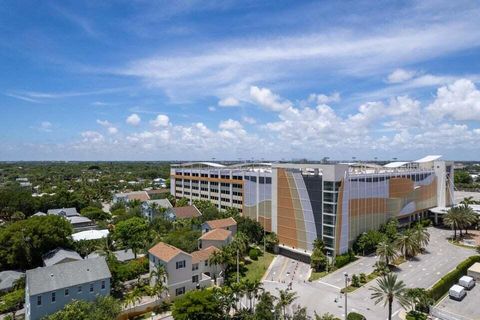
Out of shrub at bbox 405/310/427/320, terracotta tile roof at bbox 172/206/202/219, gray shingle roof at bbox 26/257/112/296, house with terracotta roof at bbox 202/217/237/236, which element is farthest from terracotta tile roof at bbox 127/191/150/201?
shrub at bbox 405/310/427/320

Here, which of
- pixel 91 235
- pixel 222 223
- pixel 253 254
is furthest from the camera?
pixel 222 223

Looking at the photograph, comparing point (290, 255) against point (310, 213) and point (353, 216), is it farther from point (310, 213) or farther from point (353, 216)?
point (353, 216)

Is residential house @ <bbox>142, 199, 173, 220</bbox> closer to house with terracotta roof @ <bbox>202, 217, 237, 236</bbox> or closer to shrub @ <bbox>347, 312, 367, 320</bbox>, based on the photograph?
house with terracotta roof @ <bbox>202, 217, 237, 236</bbox>

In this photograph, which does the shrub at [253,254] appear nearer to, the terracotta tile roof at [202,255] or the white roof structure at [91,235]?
the terracotta tile roof at [202,255]

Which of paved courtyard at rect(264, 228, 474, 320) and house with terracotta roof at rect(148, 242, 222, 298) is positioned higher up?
house with terracotta roof at rect(148, 242, 222, 298)

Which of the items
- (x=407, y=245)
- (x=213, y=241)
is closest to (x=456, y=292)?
(x=407, y=245)

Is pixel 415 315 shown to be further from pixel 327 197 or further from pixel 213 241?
pixel 213 241
